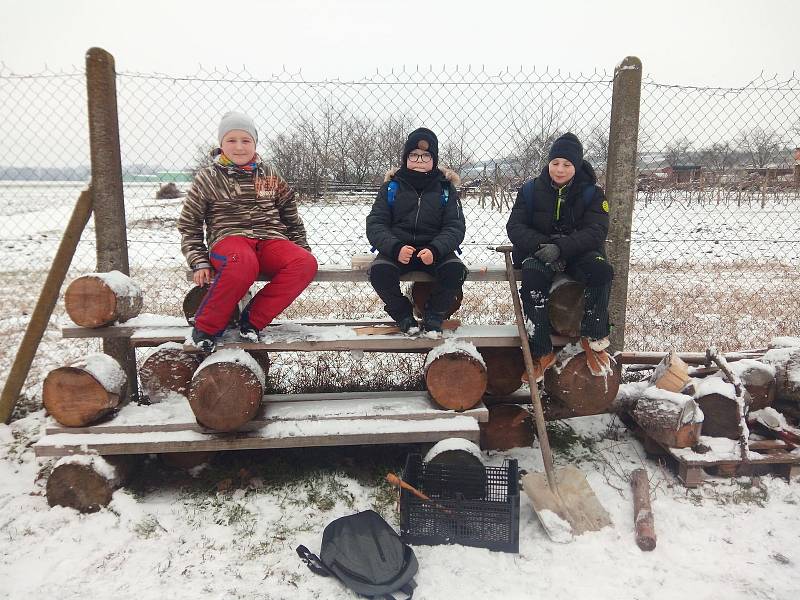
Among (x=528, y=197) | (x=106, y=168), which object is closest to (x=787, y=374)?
(x=528, y=197)

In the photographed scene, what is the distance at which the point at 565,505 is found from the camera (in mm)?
2822

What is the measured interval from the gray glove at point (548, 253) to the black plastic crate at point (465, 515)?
1188mm

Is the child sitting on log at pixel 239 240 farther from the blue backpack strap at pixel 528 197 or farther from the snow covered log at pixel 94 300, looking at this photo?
the blue backpack strap at pixel 528 197

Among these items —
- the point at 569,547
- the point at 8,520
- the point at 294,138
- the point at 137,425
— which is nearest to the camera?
the point at 569,547

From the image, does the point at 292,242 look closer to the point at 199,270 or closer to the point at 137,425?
the point at 199,270

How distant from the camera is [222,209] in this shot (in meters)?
3.25

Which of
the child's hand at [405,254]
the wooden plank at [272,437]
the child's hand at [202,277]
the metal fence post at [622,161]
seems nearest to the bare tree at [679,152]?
the metal fence post at [622,161]

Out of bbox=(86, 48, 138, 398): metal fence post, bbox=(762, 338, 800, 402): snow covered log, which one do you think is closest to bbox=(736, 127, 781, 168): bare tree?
bbox=(762, 338, 800, 402): snow covered log

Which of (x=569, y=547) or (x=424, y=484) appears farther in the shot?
(x=424, y=484)

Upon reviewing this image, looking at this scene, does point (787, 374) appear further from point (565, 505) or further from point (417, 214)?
point (417, 214)

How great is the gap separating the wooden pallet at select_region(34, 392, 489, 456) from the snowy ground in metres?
0.32

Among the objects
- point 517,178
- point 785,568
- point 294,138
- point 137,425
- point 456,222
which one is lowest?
point 785,568

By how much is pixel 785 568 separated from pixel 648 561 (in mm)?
612

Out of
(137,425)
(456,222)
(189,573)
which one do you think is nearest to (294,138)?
(456,222)
